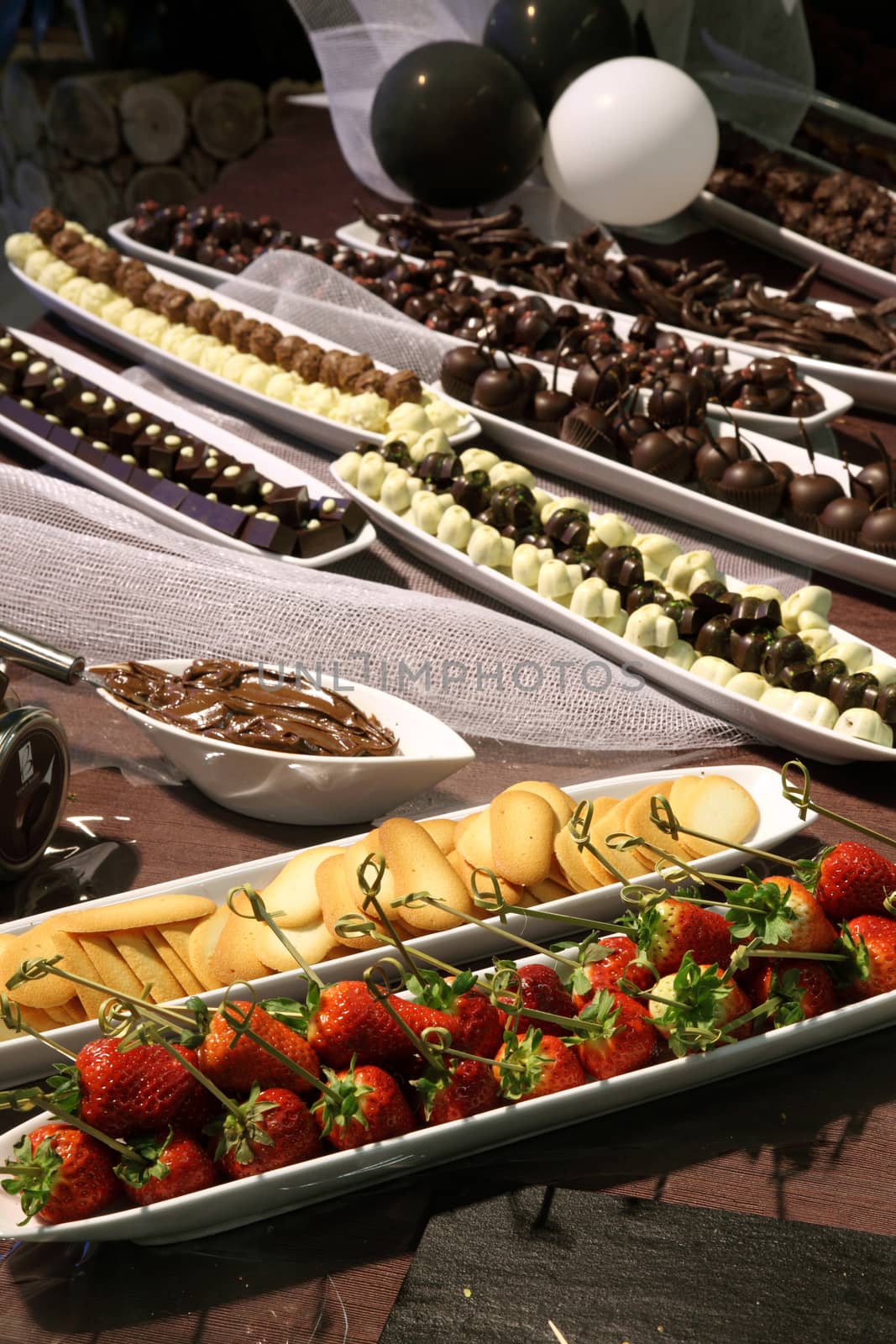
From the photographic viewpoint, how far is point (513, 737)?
4.83ft

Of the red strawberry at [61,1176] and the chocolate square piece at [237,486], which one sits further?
the chocolate square piece at [237,486]

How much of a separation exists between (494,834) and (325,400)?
1.17 m

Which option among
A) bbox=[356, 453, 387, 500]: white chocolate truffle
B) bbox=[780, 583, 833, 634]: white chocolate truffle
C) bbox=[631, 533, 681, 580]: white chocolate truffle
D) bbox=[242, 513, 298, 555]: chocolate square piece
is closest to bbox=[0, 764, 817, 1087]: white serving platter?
bbox=[780, 583, 833, 634]: white chocolate truffle

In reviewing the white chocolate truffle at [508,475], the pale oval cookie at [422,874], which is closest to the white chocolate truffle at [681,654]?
the white chocolate truffle at [508,475]

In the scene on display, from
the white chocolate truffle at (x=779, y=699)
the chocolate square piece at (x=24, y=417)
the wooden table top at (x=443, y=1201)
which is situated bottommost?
the wooden table top at (x=443, y=1201)

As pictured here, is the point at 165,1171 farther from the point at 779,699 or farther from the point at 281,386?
the point at 281,386

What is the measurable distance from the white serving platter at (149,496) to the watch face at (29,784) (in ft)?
1.84

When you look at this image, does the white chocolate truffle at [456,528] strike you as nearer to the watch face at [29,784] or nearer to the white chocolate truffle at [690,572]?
the white chocolate truffle at [690,572]

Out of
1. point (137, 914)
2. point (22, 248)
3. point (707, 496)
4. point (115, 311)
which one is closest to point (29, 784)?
point (137, 914)

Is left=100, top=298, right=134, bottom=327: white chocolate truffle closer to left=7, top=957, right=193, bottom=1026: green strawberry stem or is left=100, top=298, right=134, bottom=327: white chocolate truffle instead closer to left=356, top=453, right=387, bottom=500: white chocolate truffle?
left=356, top=453, right=387, bottom=500: white chocolate truffle

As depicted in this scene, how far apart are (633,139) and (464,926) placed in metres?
2.02

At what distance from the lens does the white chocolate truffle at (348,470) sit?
6.13 feet

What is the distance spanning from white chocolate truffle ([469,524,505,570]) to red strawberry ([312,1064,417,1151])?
0.91 m

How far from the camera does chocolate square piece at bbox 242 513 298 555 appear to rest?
1726 mm
